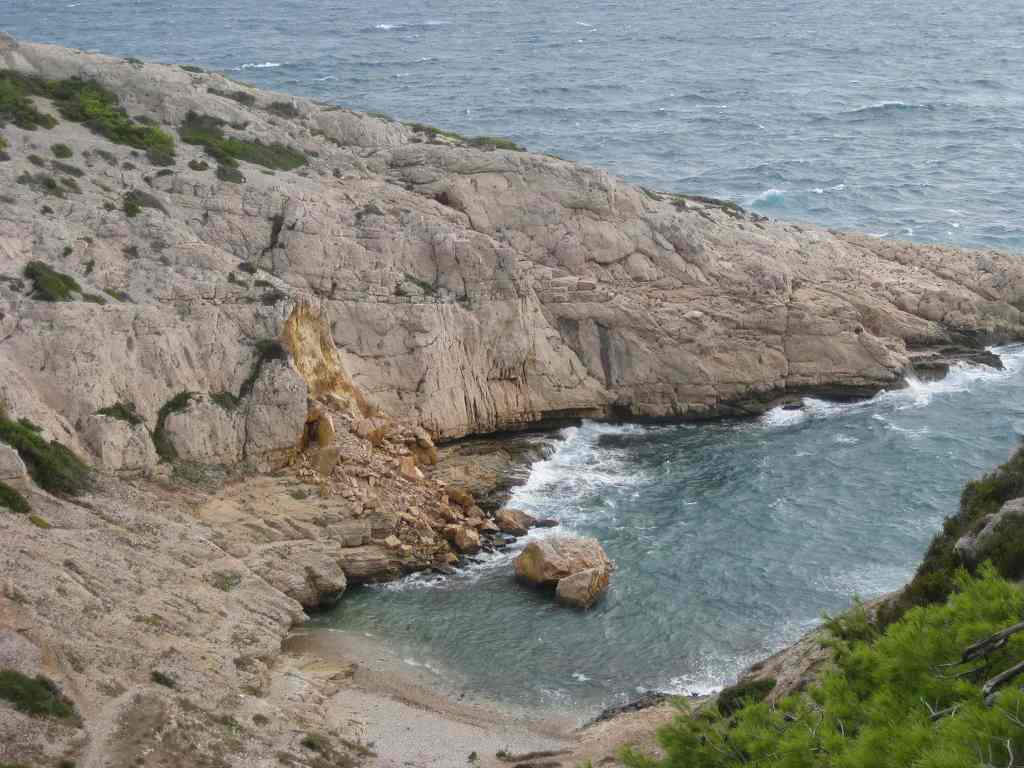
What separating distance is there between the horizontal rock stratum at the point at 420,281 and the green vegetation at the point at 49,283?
58 cm

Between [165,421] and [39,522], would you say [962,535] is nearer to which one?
[39,522]

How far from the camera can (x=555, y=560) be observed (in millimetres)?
48656

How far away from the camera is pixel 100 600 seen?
128 ft

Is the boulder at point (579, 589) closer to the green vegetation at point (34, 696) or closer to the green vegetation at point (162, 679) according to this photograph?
the green vegetation at point (162, 679)

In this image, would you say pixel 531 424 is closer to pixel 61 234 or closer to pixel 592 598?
pixel 592 598

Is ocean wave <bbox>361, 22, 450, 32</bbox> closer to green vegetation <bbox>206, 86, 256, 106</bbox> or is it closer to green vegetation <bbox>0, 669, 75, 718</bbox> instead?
green vegetation <bbox>206, 86, 256, 106</bbox>

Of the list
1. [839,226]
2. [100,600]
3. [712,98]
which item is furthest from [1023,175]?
[100,600]

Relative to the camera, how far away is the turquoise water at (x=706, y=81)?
106 metres

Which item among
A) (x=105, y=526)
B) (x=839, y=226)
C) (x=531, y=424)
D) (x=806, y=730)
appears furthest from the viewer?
(x=839, y=226)

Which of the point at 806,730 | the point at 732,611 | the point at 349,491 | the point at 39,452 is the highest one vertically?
the point at 806,730

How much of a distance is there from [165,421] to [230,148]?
22.7m

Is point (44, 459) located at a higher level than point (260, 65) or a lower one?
lower

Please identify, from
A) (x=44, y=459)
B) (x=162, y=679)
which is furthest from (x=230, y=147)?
(x=162, y=679)

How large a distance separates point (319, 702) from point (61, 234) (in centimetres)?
2696
